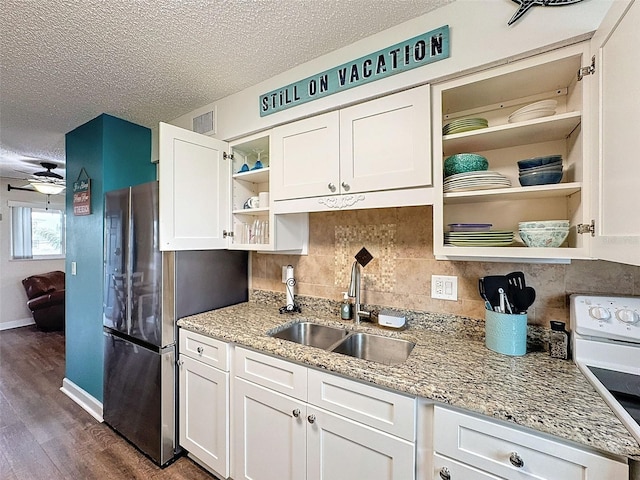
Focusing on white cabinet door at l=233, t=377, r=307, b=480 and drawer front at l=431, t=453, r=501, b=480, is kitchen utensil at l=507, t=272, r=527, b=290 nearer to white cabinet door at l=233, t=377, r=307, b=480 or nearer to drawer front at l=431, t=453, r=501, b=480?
drawer front at l=431, t=453, r=501, b=480

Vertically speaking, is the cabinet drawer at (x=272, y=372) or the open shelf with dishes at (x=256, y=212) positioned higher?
the open shelf with dishes at (x=256, y=212)

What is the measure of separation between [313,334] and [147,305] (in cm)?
103

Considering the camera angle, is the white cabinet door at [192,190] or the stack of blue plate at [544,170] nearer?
the stack of blue plate at [544,170]

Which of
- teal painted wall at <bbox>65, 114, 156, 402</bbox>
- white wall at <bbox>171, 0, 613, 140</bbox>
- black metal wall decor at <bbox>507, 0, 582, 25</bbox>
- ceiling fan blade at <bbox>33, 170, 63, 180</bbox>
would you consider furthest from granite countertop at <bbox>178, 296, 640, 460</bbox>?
ceiling fan blade at <bbox>33, 170, 63, 180</bbox>

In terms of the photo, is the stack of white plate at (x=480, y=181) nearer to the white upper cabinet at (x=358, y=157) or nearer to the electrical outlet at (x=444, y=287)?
the white upper cabinet at (x=358, y=157)

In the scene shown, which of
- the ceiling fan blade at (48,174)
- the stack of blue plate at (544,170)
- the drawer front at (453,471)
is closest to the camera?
the drawer front at (453,471)

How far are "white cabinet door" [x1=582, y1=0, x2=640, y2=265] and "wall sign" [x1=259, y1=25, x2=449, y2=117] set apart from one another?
1.75ft

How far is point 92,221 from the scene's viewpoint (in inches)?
98.3

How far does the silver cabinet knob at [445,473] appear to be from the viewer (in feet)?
3.24

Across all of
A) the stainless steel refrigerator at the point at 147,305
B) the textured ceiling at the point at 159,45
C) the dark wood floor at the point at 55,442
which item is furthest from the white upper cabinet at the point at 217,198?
the dark wood floor at the point at 55,442

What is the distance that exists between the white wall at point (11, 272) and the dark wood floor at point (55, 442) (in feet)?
7.21

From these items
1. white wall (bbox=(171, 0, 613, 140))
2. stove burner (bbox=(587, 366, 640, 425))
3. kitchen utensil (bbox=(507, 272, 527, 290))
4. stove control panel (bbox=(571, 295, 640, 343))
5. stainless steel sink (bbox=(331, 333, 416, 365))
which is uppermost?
white wall (bbox=(171, 0, 613, 140))

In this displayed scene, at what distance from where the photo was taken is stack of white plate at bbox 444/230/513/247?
1226 millimetres

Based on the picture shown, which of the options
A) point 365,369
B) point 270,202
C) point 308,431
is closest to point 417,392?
point 365,369
